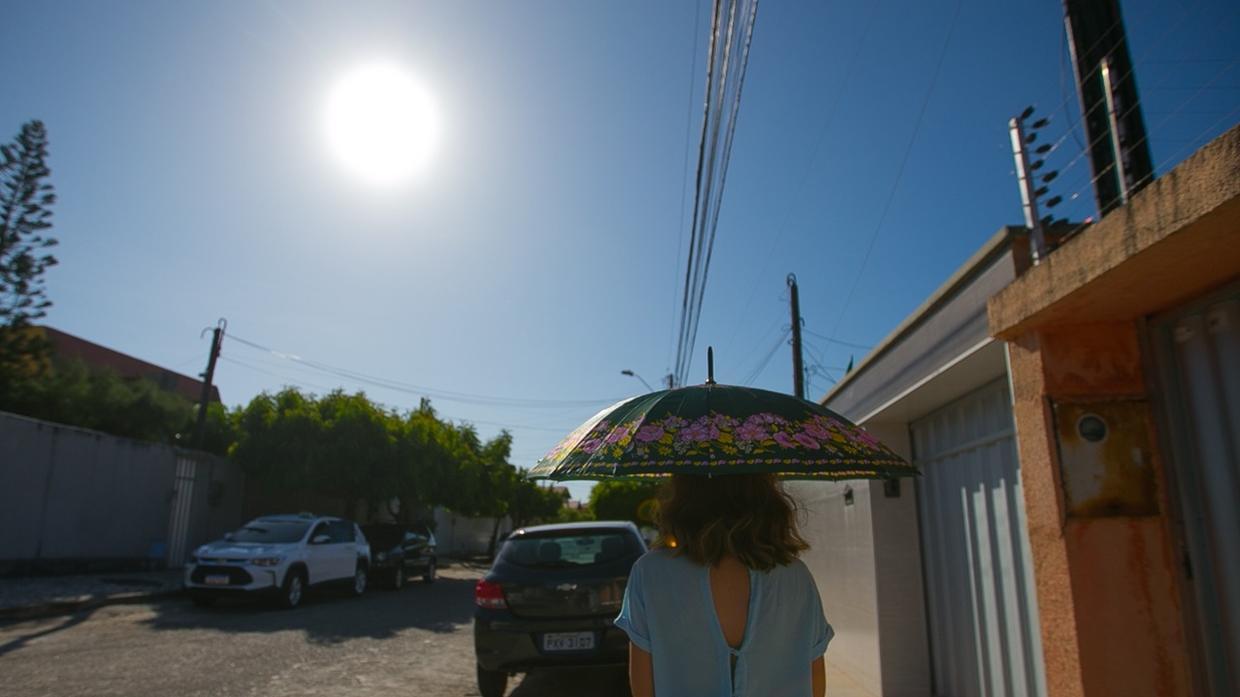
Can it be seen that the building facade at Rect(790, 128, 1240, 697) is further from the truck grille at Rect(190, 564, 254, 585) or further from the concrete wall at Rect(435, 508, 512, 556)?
the concrete wall at Rect(435, 508, 512, 556)

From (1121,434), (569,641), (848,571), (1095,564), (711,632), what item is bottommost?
(569,641)

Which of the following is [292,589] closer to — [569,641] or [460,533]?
[569,641]

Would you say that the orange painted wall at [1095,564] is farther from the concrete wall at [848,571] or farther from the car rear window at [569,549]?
the car rear window at [569,549]

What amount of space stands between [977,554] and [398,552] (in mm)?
15081

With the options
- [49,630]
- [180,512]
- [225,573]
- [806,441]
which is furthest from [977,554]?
[180,512]

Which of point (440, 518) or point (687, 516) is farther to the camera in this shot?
point (440, 518)

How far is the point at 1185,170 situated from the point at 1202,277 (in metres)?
0.66

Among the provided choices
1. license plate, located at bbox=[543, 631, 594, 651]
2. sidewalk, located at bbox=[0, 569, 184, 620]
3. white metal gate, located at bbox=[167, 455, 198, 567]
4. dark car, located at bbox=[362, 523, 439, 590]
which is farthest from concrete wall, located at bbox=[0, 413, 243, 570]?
license plate, located at bbox=[543, 631, 594, 651]

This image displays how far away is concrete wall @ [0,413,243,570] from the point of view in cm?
1390

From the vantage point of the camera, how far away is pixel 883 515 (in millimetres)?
6391

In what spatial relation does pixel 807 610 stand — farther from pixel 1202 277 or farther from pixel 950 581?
pixel 950 581

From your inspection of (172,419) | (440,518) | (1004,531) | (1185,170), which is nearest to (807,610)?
(1185,170)

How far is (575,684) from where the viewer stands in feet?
24.0

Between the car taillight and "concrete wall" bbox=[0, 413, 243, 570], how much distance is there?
12327mm
